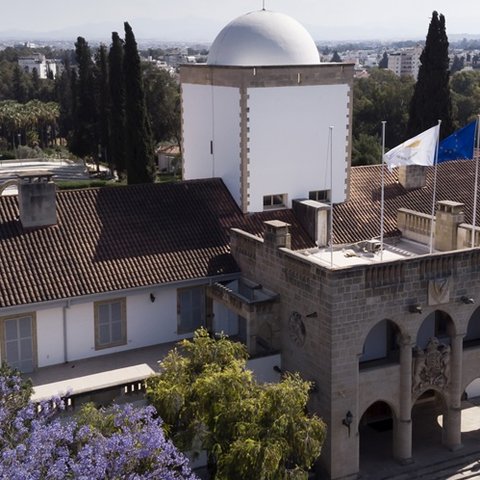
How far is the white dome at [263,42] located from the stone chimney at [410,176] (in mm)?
6519

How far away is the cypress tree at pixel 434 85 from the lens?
162ft

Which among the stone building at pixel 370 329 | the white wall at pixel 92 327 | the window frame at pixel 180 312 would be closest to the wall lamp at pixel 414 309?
the stone building at pixel 370 329

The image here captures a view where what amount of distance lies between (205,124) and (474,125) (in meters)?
10.5

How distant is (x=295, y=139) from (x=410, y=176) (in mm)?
6581

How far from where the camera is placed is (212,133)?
2953 centimetres

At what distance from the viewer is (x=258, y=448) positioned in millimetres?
16469

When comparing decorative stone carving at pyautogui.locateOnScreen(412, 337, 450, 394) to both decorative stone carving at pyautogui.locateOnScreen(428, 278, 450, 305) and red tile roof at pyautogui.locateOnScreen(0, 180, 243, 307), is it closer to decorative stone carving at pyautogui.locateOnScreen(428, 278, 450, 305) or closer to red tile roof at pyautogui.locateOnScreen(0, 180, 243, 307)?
decorative stone carving at pyautogui.locateOnScreen(428, 278, 450, 305)

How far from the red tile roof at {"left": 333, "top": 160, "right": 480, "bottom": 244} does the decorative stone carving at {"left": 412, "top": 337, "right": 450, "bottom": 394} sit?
21.7 feet

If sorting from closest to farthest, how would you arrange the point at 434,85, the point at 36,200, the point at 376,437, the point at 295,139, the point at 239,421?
the point at 239,421 → the point at 36,200 → the point at 376,437 → the point at 295,139 → the point at 434,85

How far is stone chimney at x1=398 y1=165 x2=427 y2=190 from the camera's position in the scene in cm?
3228

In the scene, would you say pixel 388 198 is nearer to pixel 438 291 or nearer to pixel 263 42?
pixel 263 42

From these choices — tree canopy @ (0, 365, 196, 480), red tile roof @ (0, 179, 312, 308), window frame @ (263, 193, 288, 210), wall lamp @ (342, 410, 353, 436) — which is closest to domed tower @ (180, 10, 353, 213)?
window frame @ (263, 193, 288, 210)

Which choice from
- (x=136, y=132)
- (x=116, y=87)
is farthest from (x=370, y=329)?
(x=116, y=87)


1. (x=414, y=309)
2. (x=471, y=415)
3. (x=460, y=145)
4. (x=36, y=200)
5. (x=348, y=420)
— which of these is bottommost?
(x=471, y=415)
